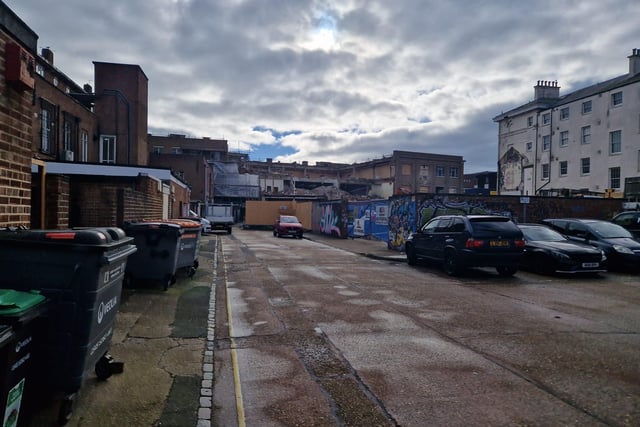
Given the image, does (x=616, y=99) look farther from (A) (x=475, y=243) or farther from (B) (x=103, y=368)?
(B) (x=103, y=368)

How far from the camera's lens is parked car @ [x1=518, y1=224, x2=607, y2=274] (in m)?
11.4

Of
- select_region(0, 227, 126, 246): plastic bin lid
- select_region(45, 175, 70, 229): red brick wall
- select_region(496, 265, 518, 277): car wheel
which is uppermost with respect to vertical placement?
select_region(45, 175, 70, 229): red brick wall

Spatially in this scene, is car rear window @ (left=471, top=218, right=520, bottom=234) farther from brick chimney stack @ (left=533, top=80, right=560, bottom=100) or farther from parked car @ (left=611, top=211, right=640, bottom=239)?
brick chimney stack @ (left=533, top=80, right=560, bottom=100)

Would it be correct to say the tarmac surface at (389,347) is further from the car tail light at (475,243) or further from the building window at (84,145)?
the building window at (84,145)

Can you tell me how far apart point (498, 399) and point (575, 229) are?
461 inches

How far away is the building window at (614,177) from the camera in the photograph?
35500 mm

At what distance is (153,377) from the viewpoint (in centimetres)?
432

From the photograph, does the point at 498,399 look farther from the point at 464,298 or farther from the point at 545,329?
the point at 464,298

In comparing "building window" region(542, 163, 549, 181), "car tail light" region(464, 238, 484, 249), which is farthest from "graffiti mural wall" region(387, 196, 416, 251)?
"building window" region(542, 163, 549, 181)

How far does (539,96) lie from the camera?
46.1m

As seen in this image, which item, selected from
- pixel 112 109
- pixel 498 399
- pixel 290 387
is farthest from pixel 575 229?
pixel 112 109

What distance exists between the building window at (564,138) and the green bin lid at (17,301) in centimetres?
4615

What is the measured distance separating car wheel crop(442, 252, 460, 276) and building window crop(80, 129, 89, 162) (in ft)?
78.5

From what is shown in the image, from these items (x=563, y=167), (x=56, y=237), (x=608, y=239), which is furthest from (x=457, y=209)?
(x=563, y=167)
